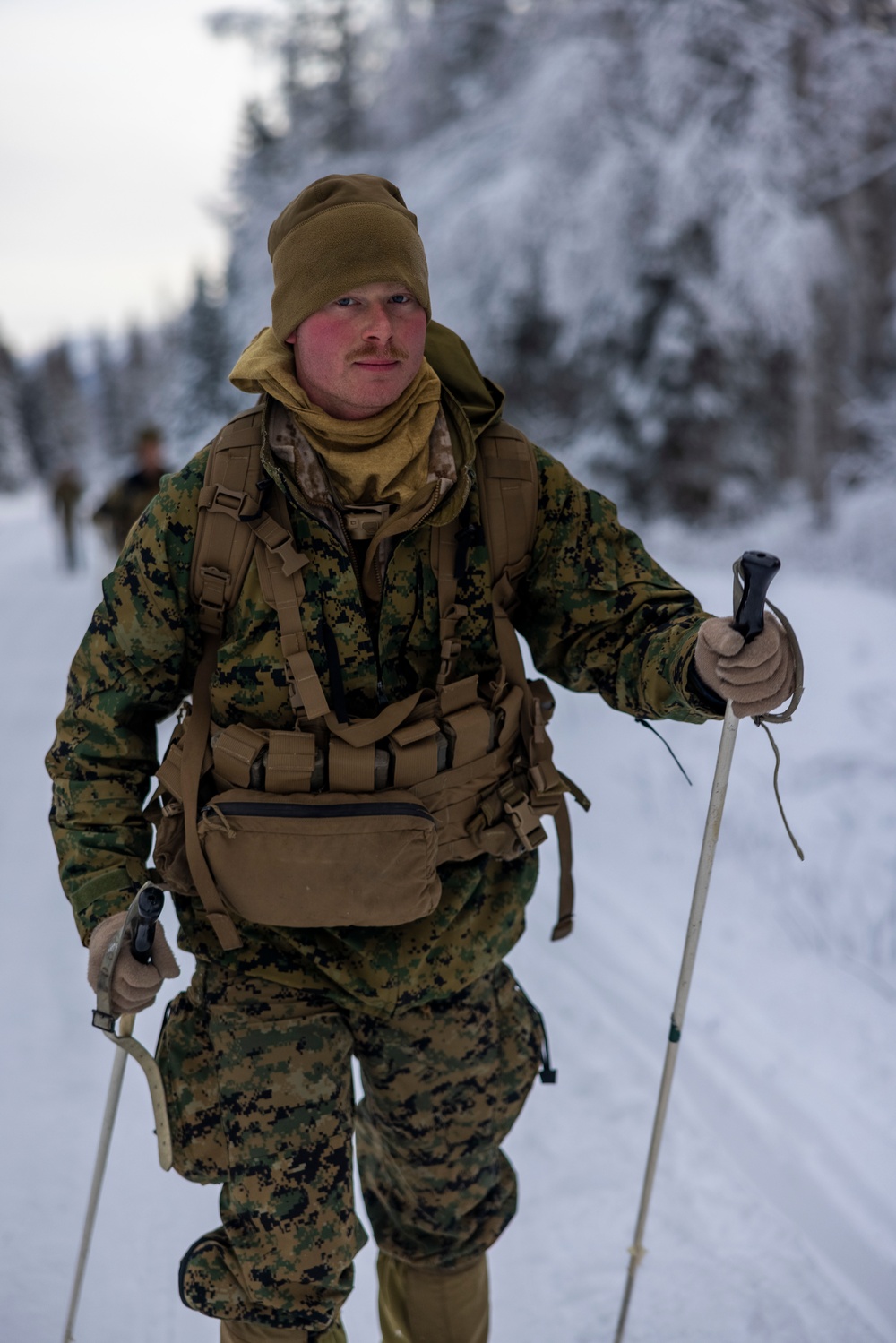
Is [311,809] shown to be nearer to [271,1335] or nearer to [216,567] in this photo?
[216,567]

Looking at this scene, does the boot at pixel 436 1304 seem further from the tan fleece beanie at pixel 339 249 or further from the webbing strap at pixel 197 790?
the tan fleece beanie at pixel 339 249

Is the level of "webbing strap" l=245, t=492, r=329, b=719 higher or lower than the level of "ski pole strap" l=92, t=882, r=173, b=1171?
higher

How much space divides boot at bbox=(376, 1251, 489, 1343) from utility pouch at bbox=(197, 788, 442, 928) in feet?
3.33

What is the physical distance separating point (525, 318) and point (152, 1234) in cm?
1046

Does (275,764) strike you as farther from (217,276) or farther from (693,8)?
(217,276)

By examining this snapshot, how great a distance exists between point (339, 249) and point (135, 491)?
20.7 ft

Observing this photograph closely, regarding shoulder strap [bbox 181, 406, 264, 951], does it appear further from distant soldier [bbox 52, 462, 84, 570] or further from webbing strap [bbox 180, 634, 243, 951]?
distant soldier [bbox 52, 462, 84, 570]

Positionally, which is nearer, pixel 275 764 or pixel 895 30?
pixel 275 764

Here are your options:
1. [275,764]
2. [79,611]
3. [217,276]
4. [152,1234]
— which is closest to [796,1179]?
[152,1234]

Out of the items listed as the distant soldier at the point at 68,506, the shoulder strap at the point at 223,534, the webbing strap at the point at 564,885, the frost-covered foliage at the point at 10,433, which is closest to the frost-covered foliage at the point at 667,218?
the webbing strap at the point at 564,885

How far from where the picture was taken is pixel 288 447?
198cm

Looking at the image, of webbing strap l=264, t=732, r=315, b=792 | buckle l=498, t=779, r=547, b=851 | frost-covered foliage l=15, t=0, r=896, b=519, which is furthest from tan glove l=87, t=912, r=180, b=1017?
frost-covered foliage l=15, t=0, r=896, b=519

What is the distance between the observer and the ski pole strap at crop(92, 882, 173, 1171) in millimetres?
1846

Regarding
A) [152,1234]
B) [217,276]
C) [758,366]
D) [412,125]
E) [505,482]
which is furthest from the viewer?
[217,276]
